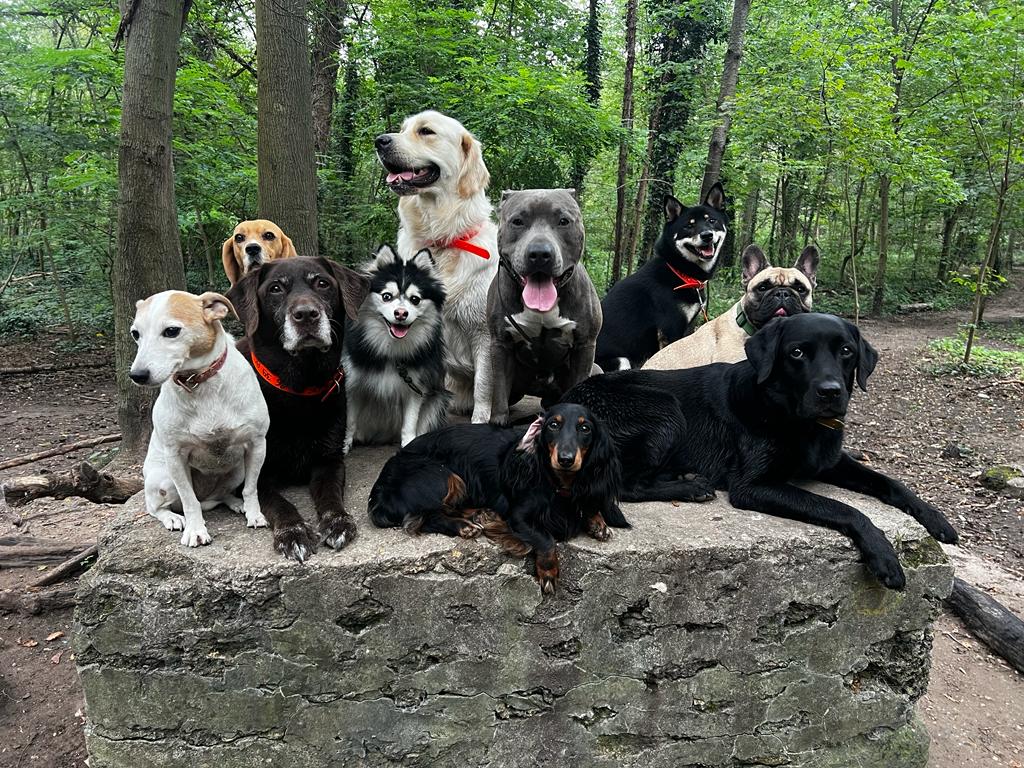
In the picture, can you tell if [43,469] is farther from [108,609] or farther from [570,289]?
[570,289]

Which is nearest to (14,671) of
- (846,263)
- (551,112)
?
(551,112)

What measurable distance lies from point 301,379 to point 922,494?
7024 mm

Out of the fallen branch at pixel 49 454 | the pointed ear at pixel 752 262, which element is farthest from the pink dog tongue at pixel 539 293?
the fallen branch at pixel 49 454

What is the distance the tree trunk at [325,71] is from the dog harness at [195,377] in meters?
8.20

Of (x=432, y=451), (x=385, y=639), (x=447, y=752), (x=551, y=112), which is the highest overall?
(x=551, y=112)

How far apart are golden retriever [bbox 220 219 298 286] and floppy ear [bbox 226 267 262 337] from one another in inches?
31.3

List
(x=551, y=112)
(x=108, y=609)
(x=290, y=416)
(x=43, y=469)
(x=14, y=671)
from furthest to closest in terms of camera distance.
Result: (x=551, y=112) → (x=43, y=469) → (x=14, y=671) → (x=290, y=416) → (x=108, y=609)

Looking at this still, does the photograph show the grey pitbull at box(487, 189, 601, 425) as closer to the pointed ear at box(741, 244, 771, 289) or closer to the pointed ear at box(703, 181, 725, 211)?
the pointed ear at box(741, 244, 771, 289)

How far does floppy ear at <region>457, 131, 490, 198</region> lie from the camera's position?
3.56 m

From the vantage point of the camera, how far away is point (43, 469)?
22.1 feet

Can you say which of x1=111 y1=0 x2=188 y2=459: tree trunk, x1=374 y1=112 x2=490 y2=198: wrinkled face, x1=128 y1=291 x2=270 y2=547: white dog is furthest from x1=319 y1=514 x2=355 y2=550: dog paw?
x1=111 y1=0 x2=188 y2=459: tree trunk

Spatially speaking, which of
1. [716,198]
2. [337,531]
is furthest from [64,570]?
[716,198]

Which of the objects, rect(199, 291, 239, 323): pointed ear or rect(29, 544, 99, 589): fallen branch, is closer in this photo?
rect(199, 291, 239, 323): pointed ear

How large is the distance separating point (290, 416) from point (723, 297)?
49.6ft
